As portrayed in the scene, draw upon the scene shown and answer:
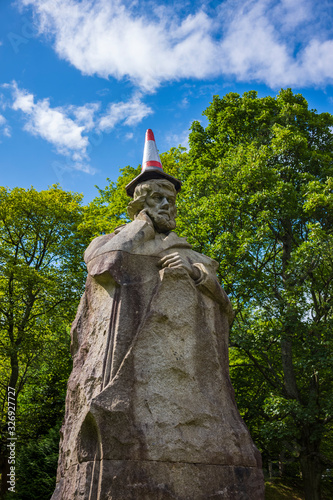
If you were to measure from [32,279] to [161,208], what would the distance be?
479 inches

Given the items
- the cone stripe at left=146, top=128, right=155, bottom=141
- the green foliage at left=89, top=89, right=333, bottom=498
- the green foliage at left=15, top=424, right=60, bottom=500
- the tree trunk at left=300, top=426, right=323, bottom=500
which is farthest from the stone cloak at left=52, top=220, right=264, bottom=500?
the green foliage at left=15, top=424, right=60, bottom=500

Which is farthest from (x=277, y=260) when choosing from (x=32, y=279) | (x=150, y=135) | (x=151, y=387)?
(x=151, y=387)

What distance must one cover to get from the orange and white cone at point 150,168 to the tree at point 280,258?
696 cm

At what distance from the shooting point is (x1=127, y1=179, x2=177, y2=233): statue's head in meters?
5.81

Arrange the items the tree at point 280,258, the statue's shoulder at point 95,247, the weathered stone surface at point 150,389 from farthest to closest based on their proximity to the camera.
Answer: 1. the tree at point 280,258
2. the statue's shoulder at point 95,247
3. the weathered stone surface at point 150,389

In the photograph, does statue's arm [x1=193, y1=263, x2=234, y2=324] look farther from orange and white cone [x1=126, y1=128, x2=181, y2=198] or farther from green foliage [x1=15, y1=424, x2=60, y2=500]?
green foliage [x1=15, y1=424, x2=60, y2=500]

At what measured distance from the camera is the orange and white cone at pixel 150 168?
622cm

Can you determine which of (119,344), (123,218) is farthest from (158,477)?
(123,218)

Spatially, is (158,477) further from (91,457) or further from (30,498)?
(30,498)

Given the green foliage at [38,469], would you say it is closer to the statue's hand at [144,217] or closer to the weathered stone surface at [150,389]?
the weathered stone surface at [150,389]

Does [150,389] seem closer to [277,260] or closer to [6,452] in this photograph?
[277,260]

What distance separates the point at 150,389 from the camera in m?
4.26

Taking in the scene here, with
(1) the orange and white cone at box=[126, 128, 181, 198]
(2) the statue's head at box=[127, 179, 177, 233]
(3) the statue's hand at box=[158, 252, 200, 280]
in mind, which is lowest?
(3) the statue's hand at box=[158, 252, 200, 280]

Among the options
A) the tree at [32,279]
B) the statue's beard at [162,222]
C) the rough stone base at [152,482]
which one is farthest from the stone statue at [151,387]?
the tree at [32,279]
